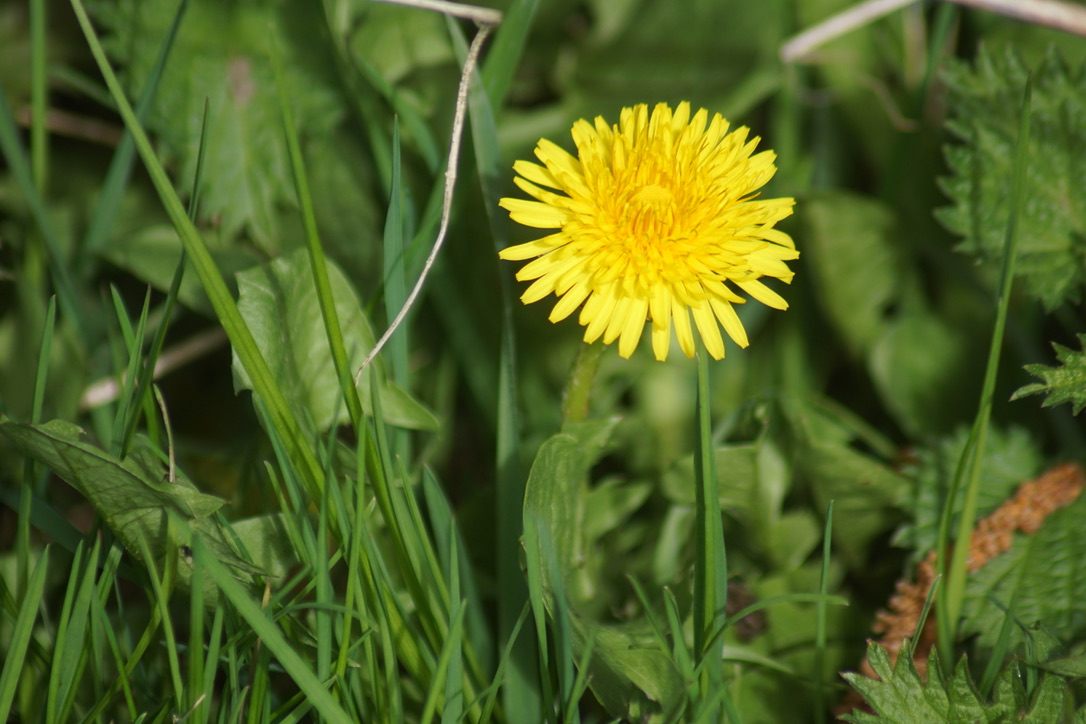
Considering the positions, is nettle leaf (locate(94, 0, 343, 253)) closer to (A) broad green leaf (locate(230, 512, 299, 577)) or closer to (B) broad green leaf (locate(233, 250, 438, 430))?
(B) broad green leaf (locate(233, 250, 438, 430))

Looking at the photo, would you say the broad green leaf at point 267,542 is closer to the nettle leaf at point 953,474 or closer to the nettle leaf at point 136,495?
the nettle leaf at point 136,495

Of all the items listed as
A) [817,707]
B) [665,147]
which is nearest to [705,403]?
[665,147]

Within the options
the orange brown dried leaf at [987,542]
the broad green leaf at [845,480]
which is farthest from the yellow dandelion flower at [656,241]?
the orange brown dried leaf at [987,542]

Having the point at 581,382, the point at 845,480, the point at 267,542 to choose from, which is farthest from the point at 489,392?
the point at 845,480

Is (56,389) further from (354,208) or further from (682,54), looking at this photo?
(682,54)

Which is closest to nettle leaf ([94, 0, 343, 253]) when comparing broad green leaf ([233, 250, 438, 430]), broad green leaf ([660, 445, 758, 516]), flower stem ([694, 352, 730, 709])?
broad green leaf ([233, 250, 438, 430])

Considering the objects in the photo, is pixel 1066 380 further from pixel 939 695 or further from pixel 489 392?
pixel 489 392

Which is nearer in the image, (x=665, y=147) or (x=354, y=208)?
(x=665, y=147)
